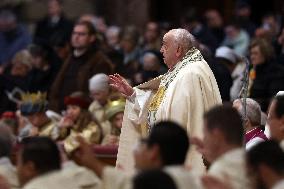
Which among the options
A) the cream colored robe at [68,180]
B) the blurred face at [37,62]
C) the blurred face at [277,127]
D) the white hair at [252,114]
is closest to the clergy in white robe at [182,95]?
the white hair at [252,114]

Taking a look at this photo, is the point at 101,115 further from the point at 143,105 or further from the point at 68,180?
the point at 68,180

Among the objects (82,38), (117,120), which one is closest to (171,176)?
(117,120)

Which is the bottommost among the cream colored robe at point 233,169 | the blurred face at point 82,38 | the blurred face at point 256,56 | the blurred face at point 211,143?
the blurred face at point 256,56

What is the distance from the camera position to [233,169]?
8.73m

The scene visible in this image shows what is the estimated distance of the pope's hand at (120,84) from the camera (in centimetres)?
1216

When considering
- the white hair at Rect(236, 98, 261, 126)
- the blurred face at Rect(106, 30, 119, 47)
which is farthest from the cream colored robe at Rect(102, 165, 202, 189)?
the blurred face at Rect(106, 30, 119, 47)

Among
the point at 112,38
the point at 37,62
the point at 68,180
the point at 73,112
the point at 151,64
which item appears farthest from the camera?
the point at 112,38

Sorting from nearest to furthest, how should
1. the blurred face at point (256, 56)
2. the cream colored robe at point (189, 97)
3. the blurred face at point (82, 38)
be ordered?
1. the cream colored robe at point (189, 97)
2. the blurred face at point (256, 56)
3. the blurred face at point (82, 38)

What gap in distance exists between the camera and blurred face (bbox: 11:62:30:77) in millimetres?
18109

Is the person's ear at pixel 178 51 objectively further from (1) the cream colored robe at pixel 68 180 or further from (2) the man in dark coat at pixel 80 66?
(2) the man in dark coat at pixel 80 66

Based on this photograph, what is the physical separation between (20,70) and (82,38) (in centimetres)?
158

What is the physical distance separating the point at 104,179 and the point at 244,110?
3.38 metres

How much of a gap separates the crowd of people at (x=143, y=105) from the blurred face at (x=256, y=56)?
0.01 meters

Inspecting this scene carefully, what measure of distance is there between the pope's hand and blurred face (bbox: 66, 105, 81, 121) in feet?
9.44
